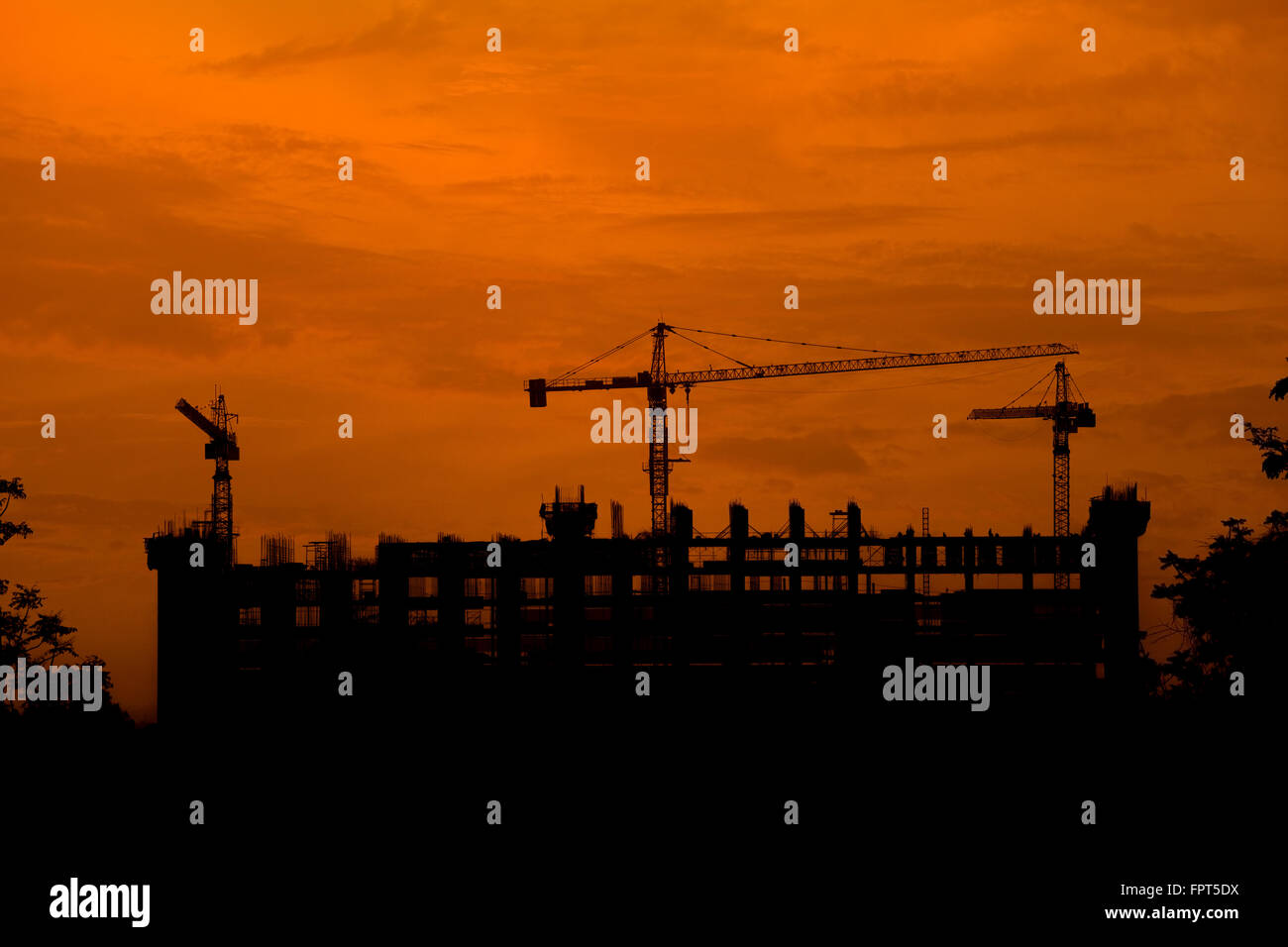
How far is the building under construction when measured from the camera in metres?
146

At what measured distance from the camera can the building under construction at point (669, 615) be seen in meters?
146

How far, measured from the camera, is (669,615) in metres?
150

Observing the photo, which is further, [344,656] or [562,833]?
[344,656]

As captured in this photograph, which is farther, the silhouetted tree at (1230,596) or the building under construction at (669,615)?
the building under construction at (669,615)

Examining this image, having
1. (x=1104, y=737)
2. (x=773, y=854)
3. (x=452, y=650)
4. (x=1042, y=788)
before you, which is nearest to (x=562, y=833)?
(x=773, y=854)

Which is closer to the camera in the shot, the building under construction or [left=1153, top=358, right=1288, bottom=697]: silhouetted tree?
[left=1153, top=358, right=1288, bottom=697]: silhouetted tree

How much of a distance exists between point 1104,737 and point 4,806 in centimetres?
5686

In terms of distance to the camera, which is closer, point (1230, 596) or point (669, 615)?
point (1230, 596)

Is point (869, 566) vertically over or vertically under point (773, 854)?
over

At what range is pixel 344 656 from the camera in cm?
14925

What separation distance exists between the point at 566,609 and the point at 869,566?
24251mm
